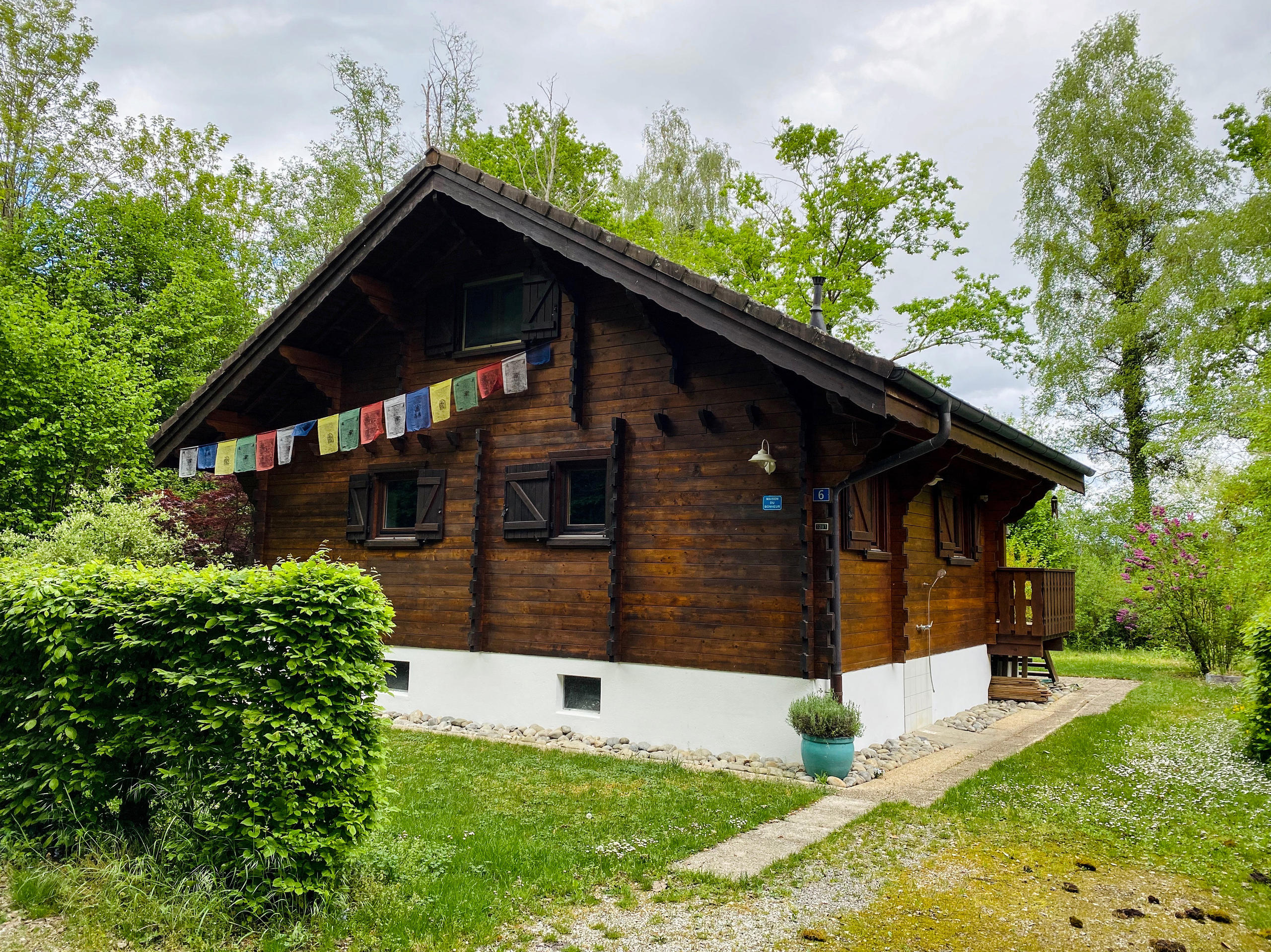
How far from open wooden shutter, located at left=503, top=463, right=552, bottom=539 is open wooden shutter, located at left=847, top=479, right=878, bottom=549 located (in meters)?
3.15

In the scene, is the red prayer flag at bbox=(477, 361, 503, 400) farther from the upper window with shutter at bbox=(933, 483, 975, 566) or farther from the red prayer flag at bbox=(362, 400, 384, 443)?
the upper window with shutter at bbox=(933, 483, 975, 566)

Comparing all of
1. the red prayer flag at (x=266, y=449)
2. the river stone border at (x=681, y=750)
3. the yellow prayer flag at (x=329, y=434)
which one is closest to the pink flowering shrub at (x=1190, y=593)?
the river stone border at (x=681, y=750)

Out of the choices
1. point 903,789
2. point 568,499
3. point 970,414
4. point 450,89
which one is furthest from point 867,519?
point 450,89

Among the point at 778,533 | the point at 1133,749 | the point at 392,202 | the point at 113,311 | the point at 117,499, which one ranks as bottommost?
the point at 1133,749

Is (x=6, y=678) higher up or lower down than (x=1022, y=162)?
lower down

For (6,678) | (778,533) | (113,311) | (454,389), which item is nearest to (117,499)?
(113,311)

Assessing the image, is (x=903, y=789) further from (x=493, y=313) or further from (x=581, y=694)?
(x=493, y=313)

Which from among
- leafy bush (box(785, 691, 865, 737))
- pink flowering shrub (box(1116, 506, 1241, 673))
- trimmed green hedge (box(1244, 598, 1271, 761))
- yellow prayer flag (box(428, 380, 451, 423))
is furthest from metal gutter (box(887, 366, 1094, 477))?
yellow prayer flag (box(428, 380, 451, 423))

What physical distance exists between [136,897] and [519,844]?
1.99m

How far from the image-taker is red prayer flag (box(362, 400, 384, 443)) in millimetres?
10016

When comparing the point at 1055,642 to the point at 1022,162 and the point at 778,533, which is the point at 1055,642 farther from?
the point at 1022,162

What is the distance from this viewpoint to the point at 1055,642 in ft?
46.8

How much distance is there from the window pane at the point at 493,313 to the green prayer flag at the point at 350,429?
1.58m

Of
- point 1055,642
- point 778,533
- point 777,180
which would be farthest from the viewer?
point 777,180
